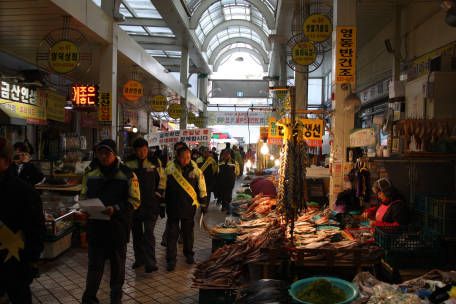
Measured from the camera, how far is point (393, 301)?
10.4ft

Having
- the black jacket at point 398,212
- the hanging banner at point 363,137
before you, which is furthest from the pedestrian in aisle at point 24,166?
the hanging banner at point 363,137

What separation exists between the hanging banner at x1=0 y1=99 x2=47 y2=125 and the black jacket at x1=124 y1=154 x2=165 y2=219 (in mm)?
6505

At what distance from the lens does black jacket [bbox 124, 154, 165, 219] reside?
5477 mm

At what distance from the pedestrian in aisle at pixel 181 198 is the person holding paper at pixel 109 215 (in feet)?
5.60

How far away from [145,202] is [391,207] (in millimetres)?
3904

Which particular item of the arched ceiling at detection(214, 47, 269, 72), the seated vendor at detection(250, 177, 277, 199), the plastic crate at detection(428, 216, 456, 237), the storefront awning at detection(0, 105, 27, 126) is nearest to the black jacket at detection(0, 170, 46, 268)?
the plastic crate at detection(428, 216, 456, 237)

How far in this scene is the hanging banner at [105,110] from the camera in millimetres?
9289

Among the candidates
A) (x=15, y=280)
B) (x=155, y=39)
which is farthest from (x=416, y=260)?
(x=155, y=39)

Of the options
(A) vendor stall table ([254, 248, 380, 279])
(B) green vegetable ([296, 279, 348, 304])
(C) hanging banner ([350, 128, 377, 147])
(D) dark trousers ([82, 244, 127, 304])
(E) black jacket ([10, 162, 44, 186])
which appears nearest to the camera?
(B) green vegetable ([296, 279, 348, 304])

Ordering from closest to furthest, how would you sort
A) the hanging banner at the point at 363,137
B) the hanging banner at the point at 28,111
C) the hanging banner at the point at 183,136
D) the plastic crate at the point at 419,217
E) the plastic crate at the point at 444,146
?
the plastic crate at the point at 419,217, the plastic crate at the point at 444,146, the hanging banner at the point at 363,137, the hanging banner at the point at 183,136, the hanging banner at the point at 28,111

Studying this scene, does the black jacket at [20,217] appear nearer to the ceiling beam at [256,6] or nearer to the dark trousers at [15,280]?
the dark trousers at [15,280]

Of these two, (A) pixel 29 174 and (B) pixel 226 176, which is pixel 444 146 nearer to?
(B) pixel 226 176

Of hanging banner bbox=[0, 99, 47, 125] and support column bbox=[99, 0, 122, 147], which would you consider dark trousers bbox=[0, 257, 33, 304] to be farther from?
hanging banner bbox=[0, 99, 47, 125]

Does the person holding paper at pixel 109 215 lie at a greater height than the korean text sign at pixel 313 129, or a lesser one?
lesser
